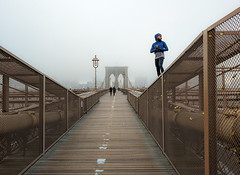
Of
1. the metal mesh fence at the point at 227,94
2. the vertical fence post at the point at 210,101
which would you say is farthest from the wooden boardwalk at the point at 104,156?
the metal mesh fence at the point at 227,94

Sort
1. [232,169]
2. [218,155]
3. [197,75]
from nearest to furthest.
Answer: [232,169]
[218,155]
[197,75]

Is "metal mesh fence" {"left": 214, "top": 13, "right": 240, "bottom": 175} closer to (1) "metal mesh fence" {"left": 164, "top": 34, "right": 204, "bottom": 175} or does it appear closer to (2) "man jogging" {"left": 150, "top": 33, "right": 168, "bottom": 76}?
(1) "metal mesh fence" {"left": 164, "top": 34, "right": 204, "bottom": 175}

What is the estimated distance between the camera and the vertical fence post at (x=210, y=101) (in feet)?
4.33

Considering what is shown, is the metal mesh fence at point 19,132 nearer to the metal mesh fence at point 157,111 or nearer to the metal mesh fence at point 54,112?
the metal mesh fence at point 54,112

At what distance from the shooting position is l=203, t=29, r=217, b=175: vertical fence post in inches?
51.9

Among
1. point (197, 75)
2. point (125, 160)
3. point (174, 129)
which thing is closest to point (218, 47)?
point (197, 75)

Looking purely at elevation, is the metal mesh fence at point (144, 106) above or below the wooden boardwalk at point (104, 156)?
above

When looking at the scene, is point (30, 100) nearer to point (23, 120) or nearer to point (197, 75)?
point (23, 120)

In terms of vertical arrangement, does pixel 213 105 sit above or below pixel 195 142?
above

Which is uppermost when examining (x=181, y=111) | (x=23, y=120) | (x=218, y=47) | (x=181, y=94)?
(x=218, y=47)

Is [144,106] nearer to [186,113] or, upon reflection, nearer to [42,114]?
[42,114]

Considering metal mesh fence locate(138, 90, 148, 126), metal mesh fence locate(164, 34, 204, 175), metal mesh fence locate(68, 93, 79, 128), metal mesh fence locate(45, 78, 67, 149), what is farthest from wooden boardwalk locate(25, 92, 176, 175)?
metal mesh fence locate(138, 90, 148, 126)

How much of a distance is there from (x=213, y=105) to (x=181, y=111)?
687 mm

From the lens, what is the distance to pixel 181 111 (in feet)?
6.57
